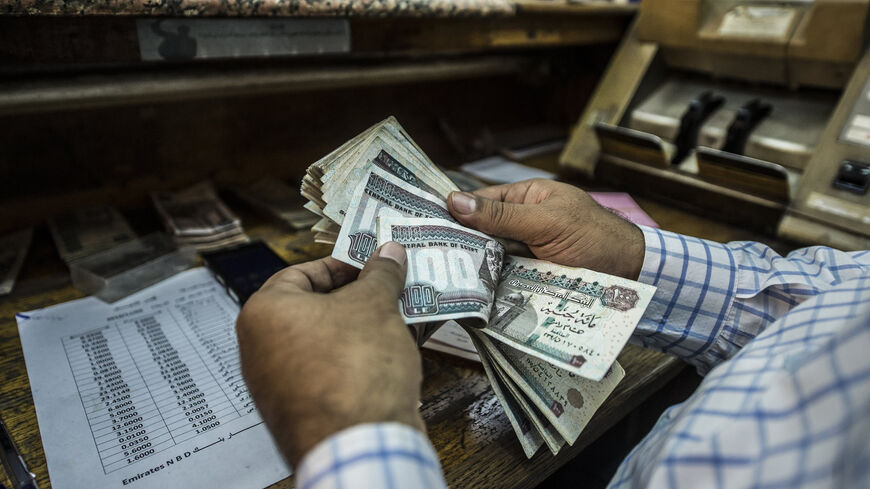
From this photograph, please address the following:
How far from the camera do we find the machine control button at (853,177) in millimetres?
1076

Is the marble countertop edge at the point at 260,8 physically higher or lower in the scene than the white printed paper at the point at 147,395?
higher

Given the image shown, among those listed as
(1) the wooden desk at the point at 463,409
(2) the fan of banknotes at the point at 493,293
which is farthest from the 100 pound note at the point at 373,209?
(1) the wooden desk at the point at 463,409

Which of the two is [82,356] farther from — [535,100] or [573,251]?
[535,100]

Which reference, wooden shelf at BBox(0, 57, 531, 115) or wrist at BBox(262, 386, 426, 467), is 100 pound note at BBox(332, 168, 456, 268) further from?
wooden shelf at BBox(0, 57, 531, 115)

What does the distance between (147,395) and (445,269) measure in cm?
45

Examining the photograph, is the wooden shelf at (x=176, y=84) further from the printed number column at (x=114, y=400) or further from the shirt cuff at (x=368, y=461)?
the shirt cuff at (x=368, y=461)

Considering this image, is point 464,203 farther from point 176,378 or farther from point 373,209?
point 176,378

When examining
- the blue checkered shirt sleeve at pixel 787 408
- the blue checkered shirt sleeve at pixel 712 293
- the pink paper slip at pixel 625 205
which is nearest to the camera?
the blue checkered shirt sleeve at pixel 787 408

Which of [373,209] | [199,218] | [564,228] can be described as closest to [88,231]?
[199,218]

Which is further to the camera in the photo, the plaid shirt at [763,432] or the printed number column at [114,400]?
the printed number column at [114,400]

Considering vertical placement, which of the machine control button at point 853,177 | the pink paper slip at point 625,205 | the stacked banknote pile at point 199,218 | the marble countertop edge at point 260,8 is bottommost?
the stacked banknote pile at point 199,218

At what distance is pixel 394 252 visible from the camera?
Result: 0.61 metres

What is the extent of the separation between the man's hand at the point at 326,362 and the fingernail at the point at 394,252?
7cm

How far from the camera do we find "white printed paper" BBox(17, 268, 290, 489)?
22.9 inches
